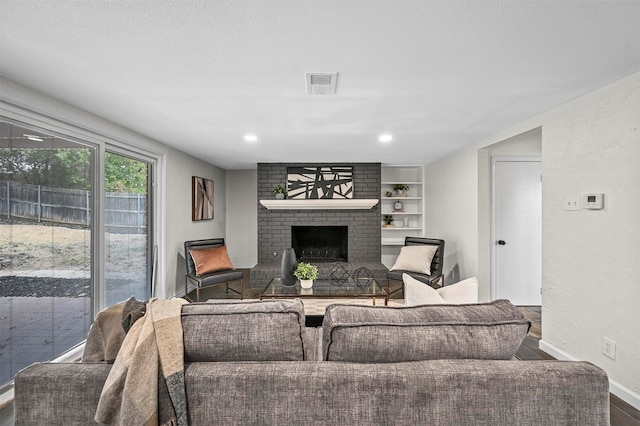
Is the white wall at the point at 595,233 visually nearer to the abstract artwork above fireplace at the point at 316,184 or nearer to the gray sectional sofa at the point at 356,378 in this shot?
the gray sectional sofa at the point at 356,378

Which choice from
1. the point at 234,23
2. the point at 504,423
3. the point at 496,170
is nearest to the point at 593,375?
the point at 504,423

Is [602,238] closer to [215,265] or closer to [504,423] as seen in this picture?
[504,423]

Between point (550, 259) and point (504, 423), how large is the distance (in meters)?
2.22

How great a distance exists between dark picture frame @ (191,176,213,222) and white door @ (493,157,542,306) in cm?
436

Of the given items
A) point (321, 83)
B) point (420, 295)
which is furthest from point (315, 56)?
point (420, 295)

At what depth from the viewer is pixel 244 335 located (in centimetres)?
116

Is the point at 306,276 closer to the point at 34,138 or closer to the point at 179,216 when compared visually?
the point at 179,216

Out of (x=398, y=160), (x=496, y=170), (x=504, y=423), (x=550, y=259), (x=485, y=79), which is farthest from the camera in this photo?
(x=398, y=160)

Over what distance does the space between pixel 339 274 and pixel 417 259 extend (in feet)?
3.91

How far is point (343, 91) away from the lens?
7.45 ft

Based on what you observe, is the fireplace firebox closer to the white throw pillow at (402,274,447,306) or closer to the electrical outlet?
the electrical outlet

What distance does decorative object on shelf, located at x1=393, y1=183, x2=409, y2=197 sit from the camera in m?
5.95

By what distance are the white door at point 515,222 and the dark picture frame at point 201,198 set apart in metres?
4.36

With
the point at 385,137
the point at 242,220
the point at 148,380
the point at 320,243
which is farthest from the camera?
the point at 242,220
